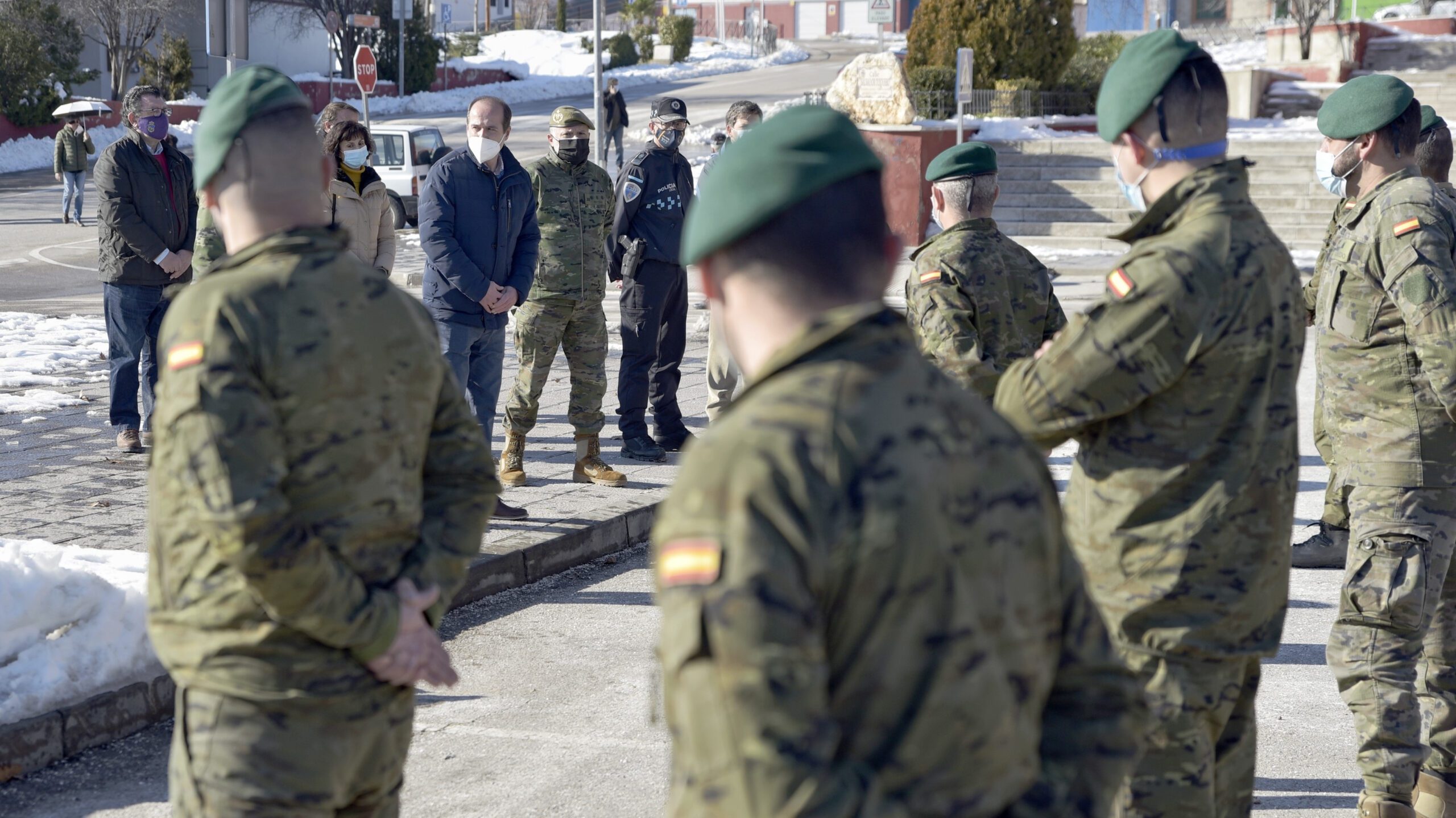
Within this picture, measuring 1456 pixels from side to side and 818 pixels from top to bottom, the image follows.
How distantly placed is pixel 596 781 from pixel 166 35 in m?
42.8

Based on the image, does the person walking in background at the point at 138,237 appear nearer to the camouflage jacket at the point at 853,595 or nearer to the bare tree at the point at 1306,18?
the camouflage jacket at the point at 853,595

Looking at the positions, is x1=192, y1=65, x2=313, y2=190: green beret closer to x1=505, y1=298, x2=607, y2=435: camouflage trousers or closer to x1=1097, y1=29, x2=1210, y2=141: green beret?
x1=1097, y1=29, x2=1210, y2=141: green beret

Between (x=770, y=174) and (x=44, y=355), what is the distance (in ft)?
38.4

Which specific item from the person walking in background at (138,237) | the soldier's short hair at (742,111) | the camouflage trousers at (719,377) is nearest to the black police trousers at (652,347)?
the camouflage trousers at (719,377)

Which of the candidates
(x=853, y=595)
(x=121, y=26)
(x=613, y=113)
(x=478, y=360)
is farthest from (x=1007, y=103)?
(x=121, y=26)

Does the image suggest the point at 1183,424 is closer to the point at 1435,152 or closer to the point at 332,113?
the point at 1435,152

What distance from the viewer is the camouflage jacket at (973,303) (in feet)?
A: 15.3

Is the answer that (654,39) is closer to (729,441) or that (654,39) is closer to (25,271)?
(25,271)

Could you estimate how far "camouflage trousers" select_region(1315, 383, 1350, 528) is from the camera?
6281 mm

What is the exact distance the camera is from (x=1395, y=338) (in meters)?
4.28

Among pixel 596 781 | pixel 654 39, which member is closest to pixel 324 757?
pixel 596 781

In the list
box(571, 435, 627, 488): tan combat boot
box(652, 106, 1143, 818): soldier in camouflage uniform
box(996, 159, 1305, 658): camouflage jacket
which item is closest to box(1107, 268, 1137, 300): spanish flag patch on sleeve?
box(996, 159, 1305, 658): camouflage jacket

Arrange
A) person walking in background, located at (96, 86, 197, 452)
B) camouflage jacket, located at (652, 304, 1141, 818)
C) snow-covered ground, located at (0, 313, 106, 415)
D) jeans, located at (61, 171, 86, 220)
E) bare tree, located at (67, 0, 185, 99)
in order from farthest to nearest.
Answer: bare tree, located at (67, 0, 185, 99) → jeans, located at (61, 171, 86, 220) → snow-covered ground, located at (0, 313, 106, 415) → person walking in background, located at (96, 86, 197, 452) → camouflage jacket, located at (652, 304, 1141, 818)

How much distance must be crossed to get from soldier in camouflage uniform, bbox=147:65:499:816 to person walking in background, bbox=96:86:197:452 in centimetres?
636
